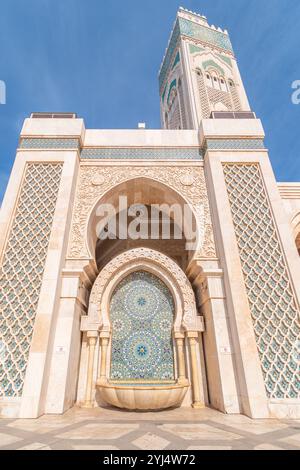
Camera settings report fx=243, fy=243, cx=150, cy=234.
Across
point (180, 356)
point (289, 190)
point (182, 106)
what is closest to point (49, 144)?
point (180, 356)

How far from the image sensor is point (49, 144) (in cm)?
493

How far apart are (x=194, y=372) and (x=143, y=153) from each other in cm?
424

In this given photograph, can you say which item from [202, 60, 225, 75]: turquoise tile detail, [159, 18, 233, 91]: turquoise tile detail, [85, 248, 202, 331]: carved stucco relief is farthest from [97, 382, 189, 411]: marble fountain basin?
[159, 18, 233, 91]: turquoise tile detail

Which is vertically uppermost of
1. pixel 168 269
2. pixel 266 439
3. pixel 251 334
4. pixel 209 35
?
pixel 209 35

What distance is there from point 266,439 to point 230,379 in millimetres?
1271

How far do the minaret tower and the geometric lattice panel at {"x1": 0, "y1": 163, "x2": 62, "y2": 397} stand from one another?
5.48 meters

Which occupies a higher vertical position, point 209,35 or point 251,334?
point 209,35

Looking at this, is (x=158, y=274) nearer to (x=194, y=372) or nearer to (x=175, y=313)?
(x=175, y=313)

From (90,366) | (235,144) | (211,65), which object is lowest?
(90,366)

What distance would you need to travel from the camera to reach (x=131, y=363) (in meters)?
4.20

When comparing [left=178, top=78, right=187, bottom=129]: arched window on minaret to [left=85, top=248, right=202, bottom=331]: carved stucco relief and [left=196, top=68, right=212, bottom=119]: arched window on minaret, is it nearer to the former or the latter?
[left=196, top=68, right=212, bottom=119]: arched window on minaret

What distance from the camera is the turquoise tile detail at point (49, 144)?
16.1ft
